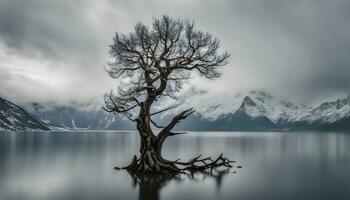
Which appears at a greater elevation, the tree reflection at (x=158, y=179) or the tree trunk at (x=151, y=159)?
the tree trunk at (x=151, y=159)

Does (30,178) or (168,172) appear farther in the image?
(168,172)

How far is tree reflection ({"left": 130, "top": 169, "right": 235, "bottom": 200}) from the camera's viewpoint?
940 inches

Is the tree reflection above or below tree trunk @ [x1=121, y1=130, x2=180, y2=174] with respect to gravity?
below

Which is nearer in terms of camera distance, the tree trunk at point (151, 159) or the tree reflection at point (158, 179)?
the tree reflection at point (158, 179)

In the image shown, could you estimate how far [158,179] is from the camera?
29828mm

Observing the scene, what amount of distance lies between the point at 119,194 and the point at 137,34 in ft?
49.9

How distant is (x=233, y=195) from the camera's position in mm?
23875

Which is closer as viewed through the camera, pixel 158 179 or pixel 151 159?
pixel 158 179

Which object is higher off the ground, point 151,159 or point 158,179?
point 151,159

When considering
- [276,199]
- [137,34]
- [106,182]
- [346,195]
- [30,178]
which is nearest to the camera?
[276,199]

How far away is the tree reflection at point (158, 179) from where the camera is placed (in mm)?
23875

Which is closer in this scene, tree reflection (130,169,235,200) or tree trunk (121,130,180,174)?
tree reflection (130,169,235,200)

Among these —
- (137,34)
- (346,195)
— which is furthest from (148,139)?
(346,195)

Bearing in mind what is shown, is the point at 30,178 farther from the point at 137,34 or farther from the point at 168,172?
the point at 137,34
